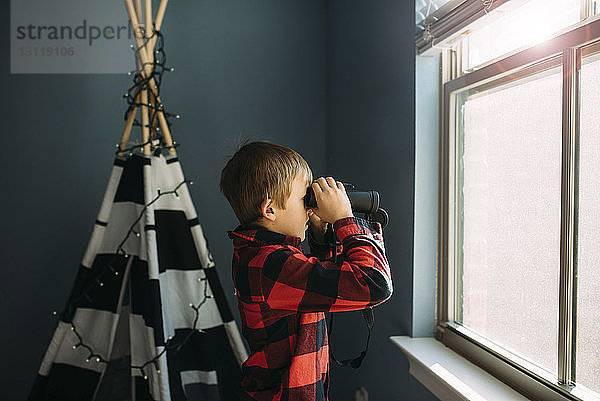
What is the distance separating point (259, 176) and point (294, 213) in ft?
→ 0.36

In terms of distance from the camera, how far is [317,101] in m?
2.70

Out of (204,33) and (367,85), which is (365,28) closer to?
(367,85)

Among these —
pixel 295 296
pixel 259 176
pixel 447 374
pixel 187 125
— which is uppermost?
pixel 187 125

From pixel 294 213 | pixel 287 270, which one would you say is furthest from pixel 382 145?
pixel 287 270

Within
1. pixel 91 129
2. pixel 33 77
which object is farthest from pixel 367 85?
pixel 33 77

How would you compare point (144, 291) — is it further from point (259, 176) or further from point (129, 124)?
point (259, 176)

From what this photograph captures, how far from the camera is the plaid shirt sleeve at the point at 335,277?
3.60 feet

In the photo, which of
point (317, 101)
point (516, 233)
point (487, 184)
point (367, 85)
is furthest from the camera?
point (317, 101)

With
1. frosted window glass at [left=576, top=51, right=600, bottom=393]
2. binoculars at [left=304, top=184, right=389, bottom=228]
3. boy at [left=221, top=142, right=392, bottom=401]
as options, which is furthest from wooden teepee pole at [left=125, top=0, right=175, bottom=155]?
frosted window glass at [left=576, top=51, right=600, bottom=393]

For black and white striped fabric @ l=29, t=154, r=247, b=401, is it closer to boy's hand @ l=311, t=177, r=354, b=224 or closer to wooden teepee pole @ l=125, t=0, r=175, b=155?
wooden teepee pole @ l=125, t=0, r=175, b=155

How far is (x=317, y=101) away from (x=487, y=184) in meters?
1.37

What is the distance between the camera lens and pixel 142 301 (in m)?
1.93

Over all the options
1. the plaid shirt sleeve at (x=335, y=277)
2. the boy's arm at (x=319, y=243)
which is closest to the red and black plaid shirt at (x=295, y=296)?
the plaid shirt sleeve at (x=335, y=277)

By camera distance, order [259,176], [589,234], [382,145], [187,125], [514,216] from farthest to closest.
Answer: [187,125], [382,145], [514,216], [259,176], [589,234]
